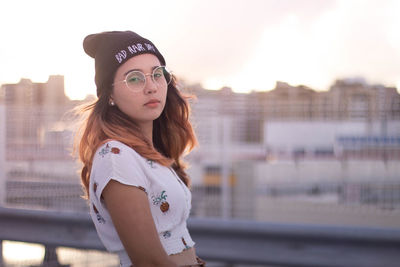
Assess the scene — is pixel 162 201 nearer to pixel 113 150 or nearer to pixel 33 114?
pixel 113 150

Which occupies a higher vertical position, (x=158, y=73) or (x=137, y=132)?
(x=158, y=73)

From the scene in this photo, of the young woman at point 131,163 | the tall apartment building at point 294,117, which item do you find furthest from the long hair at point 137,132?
the tall apartment building at point 294,117

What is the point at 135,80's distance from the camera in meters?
1.68

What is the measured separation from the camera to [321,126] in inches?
263

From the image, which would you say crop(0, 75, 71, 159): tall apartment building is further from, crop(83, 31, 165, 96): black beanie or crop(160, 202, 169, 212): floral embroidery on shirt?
crop(160, 202, 169, 212): floral embroidery on shirt

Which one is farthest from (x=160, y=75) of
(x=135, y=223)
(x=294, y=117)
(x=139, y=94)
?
(x=294, y=117)

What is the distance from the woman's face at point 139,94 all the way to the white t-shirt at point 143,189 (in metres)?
0.17

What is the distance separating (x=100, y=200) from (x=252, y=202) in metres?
5.28

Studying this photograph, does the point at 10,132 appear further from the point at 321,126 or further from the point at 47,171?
the point at 321,126

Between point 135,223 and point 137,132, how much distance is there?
342 mm

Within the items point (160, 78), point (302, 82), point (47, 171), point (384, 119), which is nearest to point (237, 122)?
point (302, 82)

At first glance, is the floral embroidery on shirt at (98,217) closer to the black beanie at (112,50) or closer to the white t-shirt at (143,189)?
the white t-shirt at (143,189)

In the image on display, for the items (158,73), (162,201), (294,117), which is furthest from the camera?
(294,117)

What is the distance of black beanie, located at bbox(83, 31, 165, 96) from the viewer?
5.54 ft
